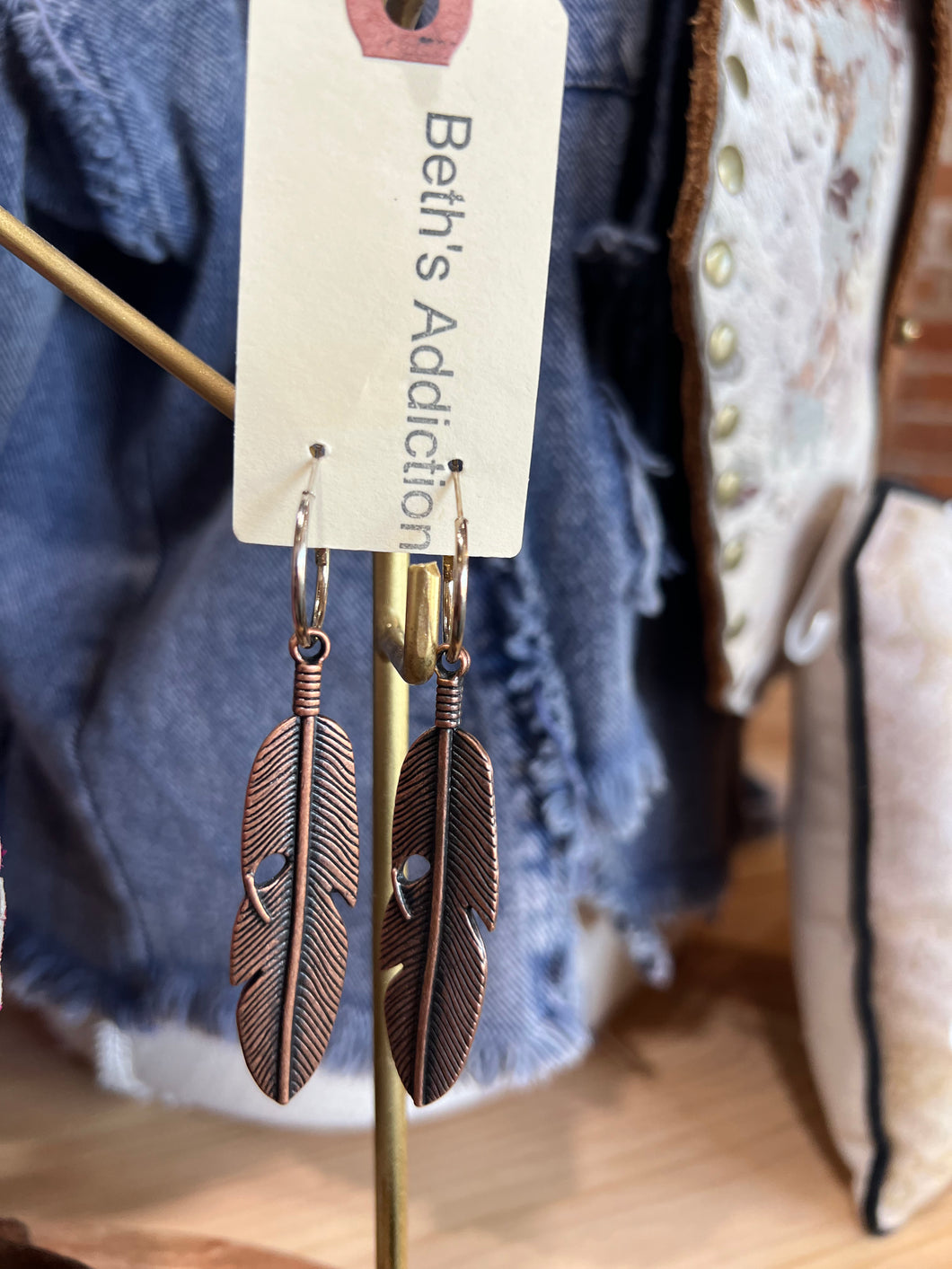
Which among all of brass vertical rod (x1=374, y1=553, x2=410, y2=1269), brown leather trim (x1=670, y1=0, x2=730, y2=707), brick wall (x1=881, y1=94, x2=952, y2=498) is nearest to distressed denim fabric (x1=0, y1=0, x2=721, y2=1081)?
Result: brown leather trim (x1=670, y1=0, x2=730, y2=707)

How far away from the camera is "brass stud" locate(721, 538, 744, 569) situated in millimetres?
477

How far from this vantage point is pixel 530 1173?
508 mm

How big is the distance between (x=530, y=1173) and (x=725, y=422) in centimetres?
37

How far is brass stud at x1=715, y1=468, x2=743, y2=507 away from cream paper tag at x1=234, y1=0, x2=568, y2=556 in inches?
7.9

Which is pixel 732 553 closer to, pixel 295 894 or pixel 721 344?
pixel 721 344

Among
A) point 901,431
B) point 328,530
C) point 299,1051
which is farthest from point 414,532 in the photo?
point 901,431

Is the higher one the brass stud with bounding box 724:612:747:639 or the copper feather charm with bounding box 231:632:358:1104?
the copper feather charm with bounding box 231:632:358:1104

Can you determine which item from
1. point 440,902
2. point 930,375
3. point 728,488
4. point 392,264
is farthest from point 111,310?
point 930,375

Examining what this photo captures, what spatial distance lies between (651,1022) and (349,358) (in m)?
0.50

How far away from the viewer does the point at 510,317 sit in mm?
268

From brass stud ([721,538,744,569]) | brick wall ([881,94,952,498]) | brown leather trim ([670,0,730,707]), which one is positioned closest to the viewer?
brown leather trim ([670,0,730,707])

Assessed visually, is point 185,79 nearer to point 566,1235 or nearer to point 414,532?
point 414,532

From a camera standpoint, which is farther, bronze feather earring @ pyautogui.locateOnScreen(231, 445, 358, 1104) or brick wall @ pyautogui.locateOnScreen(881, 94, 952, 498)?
brick wall @ pyautogui.locateOnScreen(881, 94, 952, 498)

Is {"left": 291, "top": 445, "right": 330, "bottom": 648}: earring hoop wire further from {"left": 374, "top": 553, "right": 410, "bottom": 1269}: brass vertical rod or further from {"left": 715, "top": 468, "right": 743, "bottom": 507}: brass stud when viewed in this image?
{"left": 715, "top": 468, "right": 743, "bottom": 507}: brass stud
